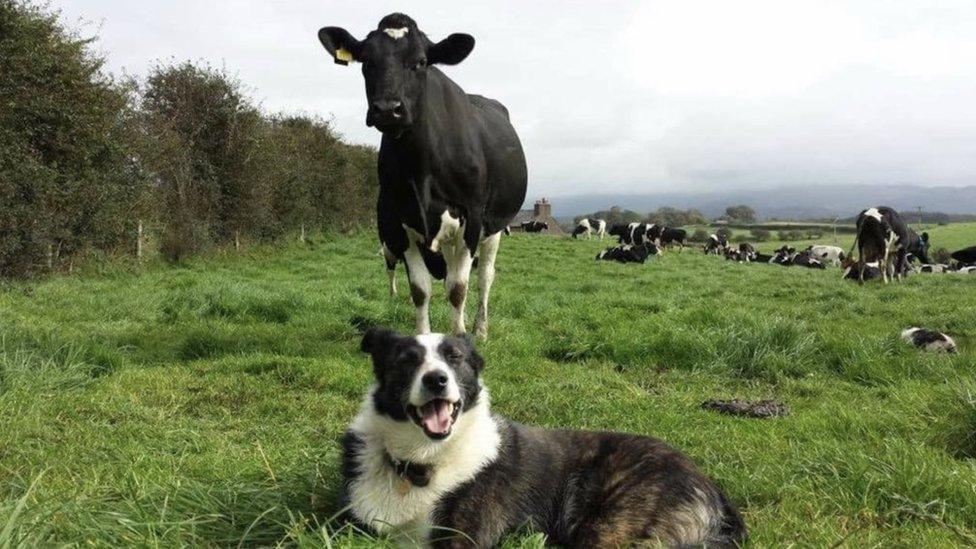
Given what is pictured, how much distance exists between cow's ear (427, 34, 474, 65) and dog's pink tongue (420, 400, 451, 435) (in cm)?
521

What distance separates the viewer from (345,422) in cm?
593

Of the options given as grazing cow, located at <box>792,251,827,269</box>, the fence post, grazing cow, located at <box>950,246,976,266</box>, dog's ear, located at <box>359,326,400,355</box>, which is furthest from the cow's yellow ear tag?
grazing cow, located at <box>950,246,976,266</box>

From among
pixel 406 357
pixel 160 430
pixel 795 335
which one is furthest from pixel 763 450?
pixel 160 430

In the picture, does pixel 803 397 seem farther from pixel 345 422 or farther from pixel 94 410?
pixel 94 410

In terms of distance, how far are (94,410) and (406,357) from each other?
3.49 m

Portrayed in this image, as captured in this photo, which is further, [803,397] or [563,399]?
[803,397]

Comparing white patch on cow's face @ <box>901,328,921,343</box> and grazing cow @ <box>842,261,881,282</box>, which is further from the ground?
white patch on cow's face @ <box>901,328,921,343</box>

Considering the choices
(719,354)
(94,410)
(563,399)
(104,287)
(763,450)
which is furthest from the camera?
(104,287)

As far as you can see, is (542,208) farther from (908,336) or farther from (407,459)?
(407,459)

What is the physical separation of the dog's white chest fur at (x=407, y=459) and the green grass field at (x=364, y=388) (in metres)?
0.26

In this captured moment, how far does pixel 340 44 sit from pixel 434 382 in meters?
5.18

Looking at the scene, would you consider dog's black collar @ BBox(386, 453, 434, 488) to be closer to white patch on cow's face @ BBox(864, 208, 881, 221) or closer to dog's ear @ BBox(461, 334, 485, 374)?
dog's ear @ BBox(461, 334, 485, 374)

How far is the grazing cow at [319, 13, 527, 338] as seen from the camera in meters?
7.28

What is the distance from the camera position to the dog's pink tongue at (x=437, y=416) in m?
3.58
